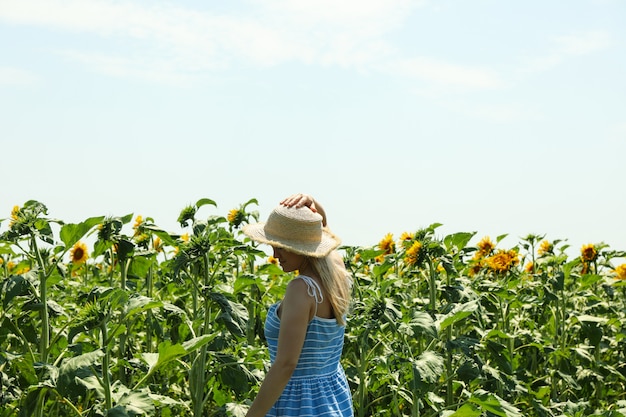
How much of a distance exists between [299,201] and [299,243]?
262 mm

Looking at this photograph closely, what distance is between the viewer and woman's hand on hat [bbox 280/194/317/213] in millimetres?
3420

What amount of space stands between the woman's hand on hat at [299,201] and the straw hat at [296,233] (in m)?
0.04

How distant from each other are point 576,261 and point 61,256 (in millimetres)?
3772

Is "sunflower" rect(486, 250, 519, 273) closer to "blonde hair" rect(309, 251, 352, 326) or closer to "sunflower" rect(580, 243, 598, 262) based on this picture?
"sunflower" rect(580, 243, 598, 262)

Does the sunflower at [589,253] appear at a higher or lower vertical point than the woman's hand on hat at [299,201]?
lower

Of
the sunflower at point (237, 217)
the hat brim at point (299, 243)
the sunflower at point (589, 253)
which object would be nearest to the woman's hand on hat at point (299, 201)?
the hat brim at point (299, 243)

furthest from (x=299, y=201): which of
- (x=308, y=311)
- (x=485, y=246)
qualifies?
(x=485, y=246)

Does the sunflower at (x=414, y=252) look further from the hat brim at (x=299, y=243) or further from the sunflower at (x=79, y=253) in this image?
the sunflower at (x=79, y=253)

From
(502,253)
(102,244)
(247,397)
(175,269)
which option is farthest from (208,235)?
(502,253)

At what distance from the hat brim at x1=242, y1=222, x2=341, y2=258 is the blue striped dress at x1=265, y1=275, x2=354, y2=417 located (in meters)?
0.21

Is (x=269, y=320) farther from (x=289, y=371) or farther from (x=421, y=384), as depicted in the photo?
(x=421, y=384)

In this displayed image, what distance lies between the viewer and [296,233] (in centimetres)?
325

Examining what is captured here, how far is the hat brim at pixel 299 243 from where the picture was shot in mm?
3180

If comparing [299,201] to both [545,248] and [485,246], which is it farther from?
[545,248]
